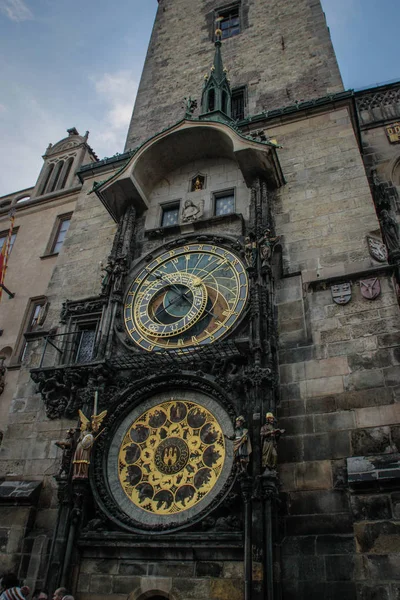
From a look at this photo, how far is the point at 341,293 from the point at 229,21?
14384mm

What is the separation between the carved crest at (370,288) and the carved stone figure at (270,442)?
2.72 meters

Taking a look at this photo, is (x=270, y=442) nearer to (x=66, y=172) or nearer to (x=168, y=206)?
(x=168, y=206)

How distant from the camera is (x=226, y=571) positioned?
6.75 m

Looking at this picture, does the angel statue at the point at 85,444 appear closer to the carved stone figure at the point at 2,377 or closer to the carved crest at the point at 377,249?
the carved stone figure at the point at 2,377

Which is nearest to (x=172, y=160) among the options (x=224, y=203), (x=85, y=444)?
(x=224, y=203)

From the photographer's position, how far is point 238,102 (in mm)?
15461

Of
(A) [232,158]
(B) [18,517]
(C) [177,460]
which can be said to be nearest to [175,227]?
(A) [232,158]

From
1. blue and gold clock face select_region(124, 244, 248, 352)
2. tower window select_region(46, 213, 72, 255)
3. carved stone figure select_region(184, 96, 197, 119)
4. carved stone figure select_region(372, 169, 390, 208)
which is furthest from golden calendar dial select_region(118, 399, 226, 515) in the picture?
tower window select_region(46, 213, 72, 255)

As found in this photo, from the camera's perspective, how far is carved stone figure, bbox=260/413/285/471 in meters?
6.91

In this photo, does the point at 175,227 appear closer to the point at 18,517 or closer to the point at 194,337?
the point at 194,337

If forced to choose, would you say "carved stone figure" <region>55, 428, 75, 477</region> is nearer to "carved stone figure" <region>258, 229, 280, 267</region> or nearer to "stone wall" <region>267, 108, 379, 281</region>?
"carved stone figure" <region>258, 229, 280, 267</region>

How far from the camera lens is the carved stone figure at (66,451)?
7.93 meters

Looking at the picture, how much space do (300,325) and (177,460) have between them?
303cm

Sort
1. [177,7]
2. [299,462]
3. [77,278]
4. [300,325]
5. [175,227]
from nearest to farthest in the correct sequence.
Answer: [299,462] → [300,325] → [175,227] → [77,278] → [177,7]
